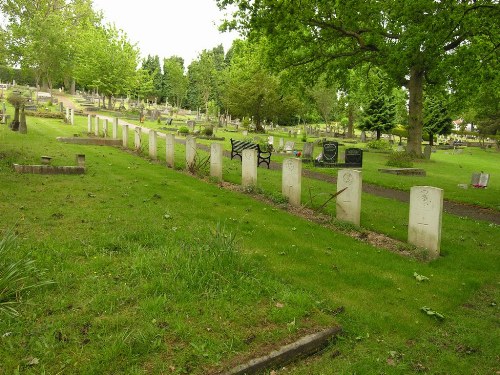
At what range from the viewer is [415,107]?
25.7 m

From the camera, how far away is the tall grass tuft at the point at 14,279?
4.25 metres

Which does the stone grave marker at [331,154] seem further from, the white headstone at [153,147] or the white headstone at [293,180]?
the white headstone at [293,180]

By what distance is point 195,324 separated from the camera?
419 cm

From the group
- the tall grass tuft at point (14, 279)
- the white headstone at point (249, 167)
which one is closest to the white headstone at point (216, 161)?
the white headstone at point (249, 167)

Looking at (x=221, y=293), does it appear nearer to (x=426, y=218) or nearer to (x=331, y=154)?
(x=426, y=218)

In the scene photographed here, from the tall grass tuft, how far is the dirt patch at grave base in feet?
19.2

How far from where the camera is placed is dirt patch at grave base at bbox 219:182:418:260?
7.66 m

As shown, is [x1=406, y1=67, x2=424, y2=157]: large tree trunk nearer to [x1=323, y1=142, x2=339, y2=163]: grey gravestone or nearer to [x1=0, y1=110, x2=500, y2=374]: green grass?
[x1=323, y1=142, x2=339, y2=163]: grey gravestone

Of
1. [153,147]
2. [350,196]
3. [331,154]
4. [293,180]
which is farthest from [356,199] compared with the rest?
[153,147]

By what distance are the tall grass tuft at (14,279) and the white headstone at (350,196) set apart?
→ 6.32m

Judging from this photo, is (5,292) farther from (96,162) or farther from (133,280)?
(96,162)

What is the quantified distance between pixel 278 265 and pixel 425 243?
10.1 ft

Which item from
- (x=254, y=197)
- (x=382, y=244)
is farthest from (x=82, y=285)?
(x=254, y=197)

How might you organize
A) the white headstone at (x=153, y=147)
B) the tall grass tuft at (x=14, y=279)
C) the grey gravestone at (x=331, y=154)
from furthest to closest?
the grey gravestone at (x=331, y=154) < the white headstone at (x=153, y=147) < the tall grass tuft at (x=14, y=279)
